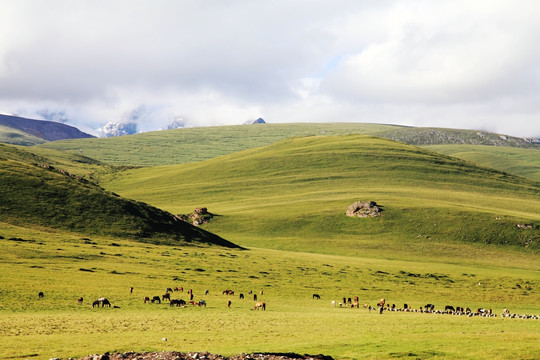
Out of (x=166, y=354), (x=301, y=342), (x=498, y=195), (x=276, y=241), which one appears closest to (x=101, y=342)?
(x=166, y=354)

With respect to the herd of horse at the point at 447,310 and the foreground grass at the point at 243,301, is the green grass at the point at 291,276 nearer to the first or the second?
the foreground grass at the point at 243,301

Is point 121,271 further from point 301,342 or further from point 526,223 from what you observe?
point 526,223

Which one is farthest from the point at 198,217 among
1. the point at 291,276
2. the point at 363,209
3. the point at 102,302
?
the point at 102,302

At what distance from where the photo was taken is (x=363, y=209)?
533ft

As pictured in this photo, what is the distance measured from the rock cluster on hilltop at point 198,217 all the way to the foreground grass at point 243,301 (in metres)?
46.8

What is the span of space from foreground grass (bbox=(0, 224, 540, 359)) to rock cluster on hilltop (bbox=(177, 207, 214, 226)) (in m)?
46.8

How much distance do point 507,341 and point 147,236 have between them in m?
96.9

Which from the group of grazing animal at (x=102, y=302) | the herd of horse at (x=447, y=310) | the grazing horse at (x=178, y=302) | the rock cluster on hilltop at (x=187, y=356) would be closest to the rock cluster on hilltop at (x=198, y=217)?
the herd of horse at (x=447, y=310)

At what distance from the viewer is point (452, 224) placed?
5866 inches

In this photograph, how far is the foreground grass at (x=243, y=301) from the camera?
30.6 meters

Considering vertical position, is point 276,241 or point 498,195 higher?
point 498,195

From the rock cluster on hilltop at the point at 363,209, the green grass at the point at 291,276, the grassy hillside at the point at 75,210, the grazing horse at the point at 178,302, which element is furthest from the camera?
the rock cluster on hilltop at the point at 363,209

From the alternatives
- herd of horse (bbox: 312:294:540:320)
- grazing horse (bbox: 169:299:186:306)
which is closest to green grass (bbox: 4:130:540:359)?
grazing horse (bbox: 169:299:186:306)

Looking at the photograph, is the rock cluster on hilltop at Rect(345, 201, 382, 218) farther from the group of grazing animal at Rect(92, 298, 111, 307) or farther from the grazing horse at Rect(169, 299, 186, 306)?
the group of grazing animal at Rect(92, 298, 111, 307)
